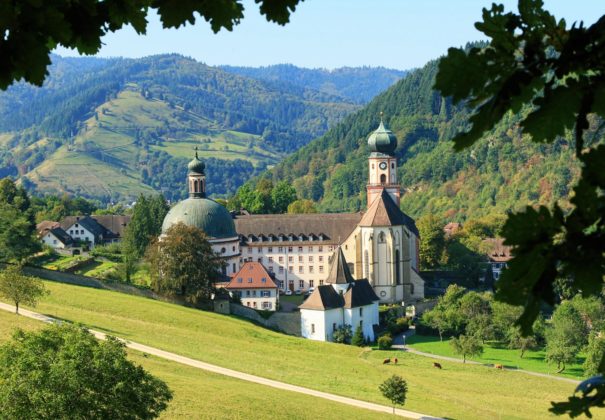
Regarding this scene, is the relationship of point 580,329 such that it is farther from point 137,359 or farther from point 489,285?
point 137,359

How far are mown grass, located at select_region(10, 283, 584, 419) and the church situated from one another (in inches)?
632

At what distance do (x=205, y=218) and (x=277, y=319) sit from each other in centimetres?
1458

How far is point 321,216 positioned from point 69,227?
34.7 metres

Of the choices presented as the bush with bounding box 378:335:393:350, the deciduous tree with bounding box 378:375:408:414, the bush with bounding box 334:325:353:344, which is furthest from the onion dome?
Result: the deciduous tree with bounding box 378:375:408:414

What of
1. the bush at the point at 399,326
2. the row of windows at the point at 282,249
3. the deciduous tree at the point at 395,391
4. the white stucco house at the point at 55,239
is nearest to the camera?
the deciduous tree at the point at 395,391

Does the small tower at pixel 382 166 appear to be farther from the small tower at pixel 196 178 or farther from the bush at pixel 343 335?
the bush at pixel 343 335

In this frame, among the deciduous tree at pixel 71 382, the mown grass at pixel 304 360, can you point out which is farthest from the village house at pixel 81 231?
the deciduous tree at pixel 71 382

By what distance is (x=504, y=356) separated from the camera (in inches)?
2549

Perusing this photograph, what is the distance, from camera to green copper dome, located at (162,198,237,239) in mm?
80188

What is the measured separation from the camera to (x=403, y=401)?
138 ft

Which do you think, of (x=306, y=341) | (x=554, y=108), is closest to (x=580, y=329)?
(x=306, y=341)

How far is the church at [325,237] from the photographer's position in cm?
7781

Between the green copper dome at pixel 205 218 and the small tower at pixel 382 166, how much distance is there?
14.0 m

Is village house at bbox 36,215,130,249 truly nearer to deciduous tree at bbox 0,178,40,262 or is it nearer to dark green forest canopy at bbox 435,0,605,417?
deciduous tree at bbox 0,178,40,262
